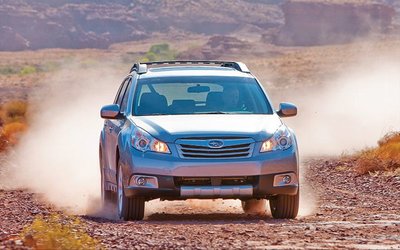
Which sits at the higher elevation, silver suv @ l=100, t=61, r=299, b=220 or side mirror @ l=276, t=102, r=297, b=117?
side mirror @ l=276, t=102, r=297, b=117

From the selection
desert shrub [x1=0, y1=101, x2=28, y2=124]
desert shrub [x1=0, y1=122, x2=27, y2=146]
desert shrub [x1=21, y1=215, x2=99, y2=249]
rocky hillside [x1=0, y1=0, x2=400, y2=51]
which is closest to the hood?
desert shrub [x1=21, y1=215, x2=99, y2=249]

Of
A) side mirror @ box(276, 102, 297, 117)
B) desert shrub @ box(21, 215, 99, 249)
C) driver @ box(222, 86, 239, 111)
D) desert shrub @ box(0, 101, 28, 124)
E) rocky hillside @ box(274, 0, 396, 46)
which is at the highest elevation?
rocky hillside @ box(274, 0, 396, 46)

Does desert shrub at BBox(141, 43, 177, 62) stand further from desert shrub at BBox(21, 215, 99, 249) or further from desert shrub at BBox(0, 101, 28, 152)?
desert shrub at BBox(21, 215, 99, 249)

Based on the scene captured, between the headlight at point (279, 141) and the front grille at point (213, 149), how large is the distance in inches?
6.6

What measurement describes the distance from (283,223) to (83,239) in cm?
316

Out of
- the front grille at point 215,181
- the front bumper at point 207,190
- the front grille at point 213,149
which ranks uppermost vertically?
the front grille at point 213,149

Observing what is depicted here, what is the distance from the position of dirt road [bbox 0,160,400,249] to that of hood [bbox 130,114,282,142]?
889mm

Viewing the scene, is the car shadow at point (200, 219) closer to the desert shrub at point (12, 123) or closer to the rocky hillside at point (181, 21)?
the desert shrub at point (12, 123)

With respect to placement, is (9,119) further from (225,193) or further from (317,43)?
(317,43)

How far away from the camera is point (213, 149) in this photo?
12930 millimetres

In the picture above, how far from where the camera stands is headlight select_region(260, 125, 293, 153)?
42.8 ft

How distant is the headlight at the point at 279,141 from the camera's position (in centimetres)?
1304

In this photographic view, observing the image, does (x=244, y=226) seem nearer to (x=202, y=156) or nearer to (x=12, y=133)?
(x=202, y=156)

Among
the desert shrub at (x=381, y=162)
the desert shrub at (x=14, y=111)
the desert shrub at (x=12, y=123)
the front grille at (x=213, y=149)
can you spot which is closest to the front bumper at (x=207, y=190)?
the front grille at (x=213, y=149)
